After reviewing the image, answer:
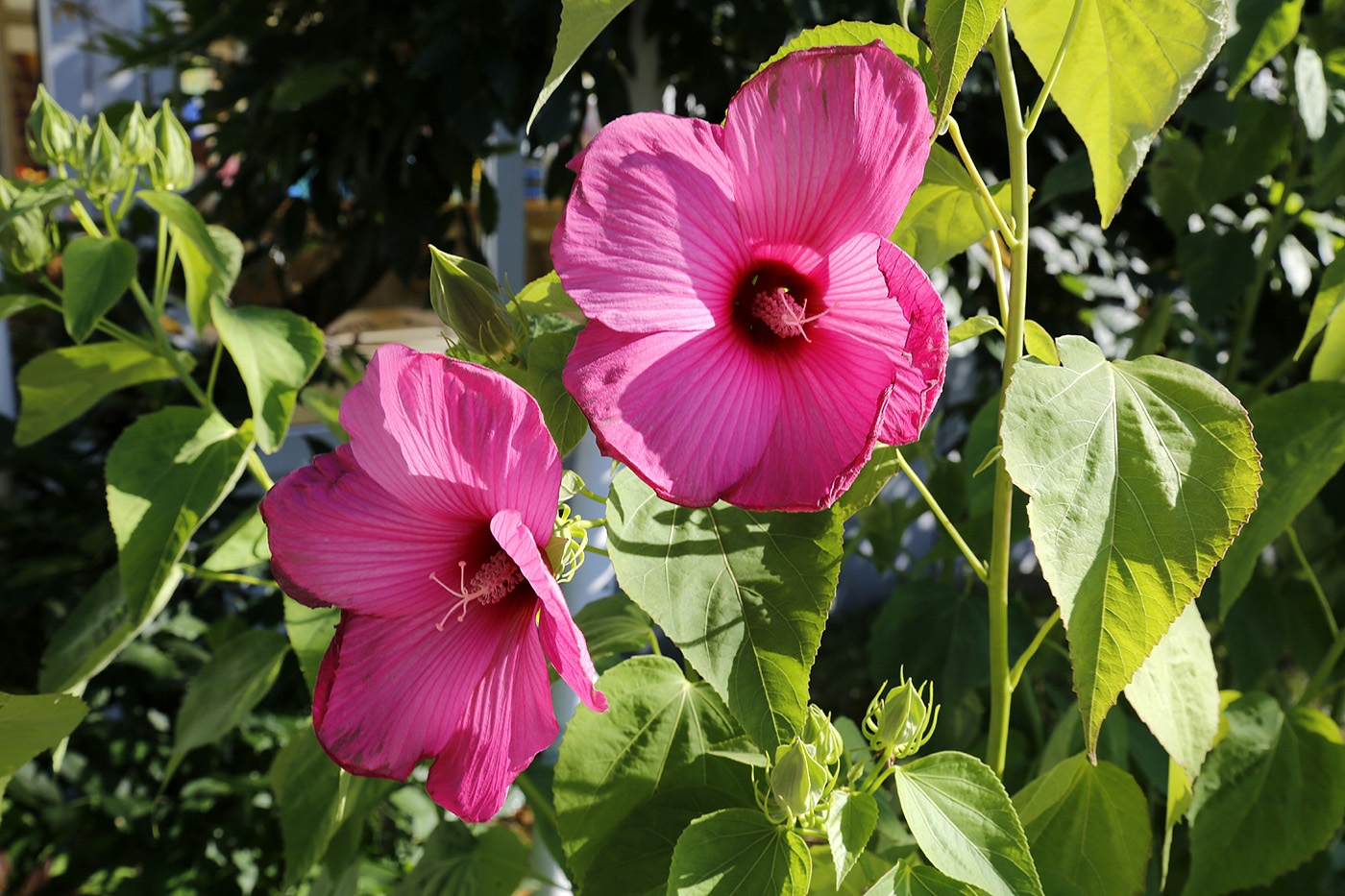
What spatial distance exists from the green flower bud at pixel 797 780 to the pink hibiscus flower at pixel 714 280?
125 millimetres

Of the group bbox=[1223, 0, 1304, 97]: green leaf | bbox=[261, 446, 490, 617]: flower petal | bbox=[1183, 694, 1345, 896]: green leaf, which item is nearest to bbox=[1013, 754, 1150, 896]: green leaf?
bbox=[1183, 694, 1345, 896]: green leaf

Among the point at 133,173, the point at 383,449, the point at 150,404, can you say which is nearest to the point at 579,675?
the point at 383,449

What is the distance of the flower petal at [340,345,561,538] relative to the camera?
1.00 feet

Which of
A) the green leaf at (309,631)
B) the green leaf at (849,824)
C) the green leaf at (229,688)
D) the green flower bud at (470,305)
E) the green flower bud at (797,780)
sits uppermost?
the green flower bud at (470,305)

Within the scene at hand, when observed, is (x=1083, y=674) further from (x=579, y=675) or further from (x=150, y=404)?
(x=150, y=404)

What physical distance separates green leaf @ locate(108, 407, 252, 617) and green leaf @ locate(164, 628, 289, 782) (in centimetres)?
13

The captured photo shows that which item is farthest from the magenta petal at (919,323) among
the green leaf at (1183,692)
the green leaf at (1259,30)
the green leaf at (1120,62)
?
the green leaf at (1259,30)

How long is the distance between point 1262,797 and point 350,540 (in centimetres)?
55

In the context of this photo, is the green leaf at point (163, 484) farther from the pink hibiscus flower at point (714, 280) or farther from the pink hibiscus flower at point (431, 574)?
the pink hibiscus flower at point (714, 280)

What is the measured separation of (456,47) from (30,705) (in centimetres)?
92

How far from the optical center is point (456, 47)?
1109 mm

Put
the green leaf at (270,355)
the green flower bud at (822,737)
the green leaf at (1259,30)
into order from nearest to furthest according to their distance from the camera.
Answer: the green flower bud at (822,737) < the green leaf at (270,355) < the green leaf at (1259,30)

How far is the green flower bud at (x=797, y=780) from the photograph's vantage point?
A: 38 centimetres

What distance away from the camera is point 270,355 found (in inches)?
25.4
